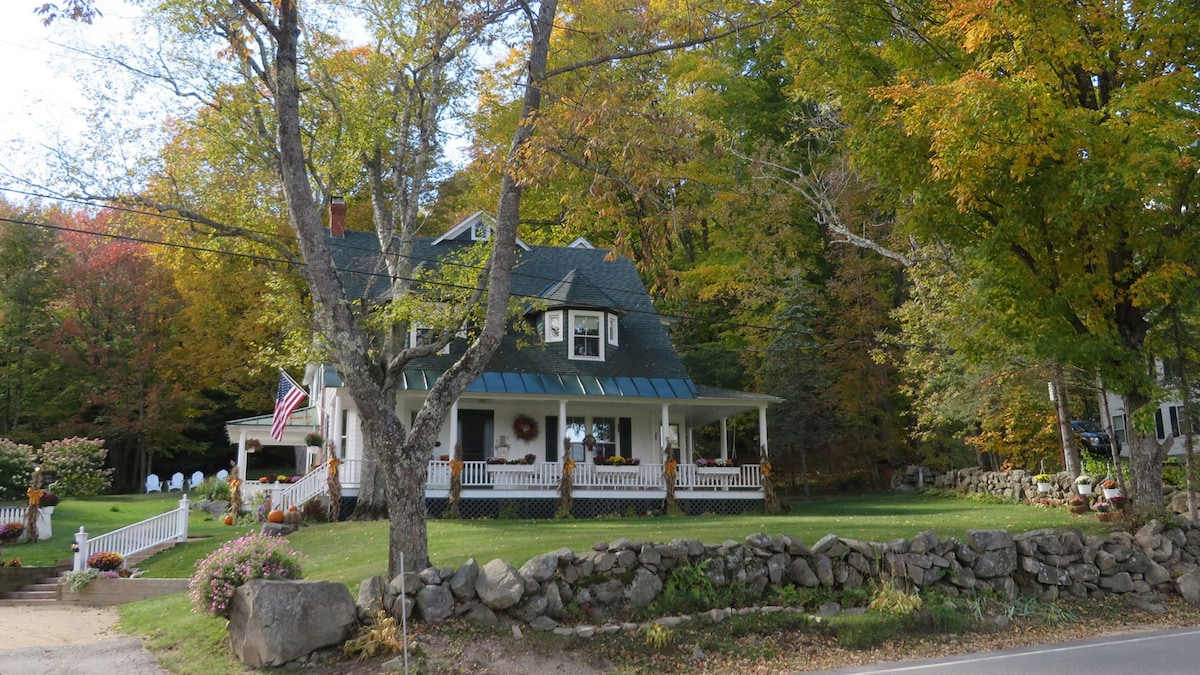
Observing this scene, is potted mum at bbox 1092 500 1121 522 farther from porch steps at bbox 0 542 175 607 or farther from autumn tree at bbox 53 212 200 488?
autumn tree at bbox 53 212 200 488

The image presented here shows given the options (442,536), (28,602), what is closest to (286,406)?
(28,602)

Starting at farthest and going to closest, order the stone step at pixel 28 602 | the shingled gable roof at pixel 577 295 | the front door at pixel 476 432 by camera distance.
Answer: the shingled gable roof at pixel 577 295 → the front door at pixel 476 432 → the stone step at pixel 28 602

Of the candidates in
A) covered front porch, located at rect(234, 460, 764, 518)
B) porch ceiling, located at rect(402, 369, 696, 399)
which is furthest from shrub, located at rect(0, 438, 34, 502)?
porch ceiling, located at rect(402, 369, 696, 399)

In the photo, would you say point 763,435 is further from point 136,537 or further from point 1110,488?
point 136,537

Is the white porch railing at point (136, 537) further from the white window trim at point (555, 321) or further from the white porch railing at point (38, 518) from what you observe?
the white window trim at point (555, 321)

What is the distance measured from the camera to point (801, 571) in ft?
36.7

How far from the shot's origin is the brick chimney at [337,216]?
2481cm

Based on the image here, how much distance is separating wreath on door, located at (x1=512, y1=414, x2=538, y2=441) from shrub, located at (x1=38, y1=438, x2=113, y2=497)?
13862 mm

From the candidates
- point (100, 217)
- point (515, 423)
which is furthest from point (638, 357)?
point (100, 217)

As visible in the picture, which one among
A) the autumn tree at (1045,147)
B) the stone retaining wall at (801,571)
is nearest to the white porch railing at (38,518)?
the stone retaining wall at (801,571)

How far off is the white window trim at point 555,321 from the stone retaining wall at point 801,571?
14.1 meters

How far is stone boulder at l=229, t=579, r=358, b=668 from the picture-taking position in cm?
884

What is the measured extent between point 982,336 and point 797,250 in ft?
63.5

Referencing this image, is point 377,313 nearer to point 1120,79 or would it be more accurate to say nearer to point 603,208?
point 603,208
